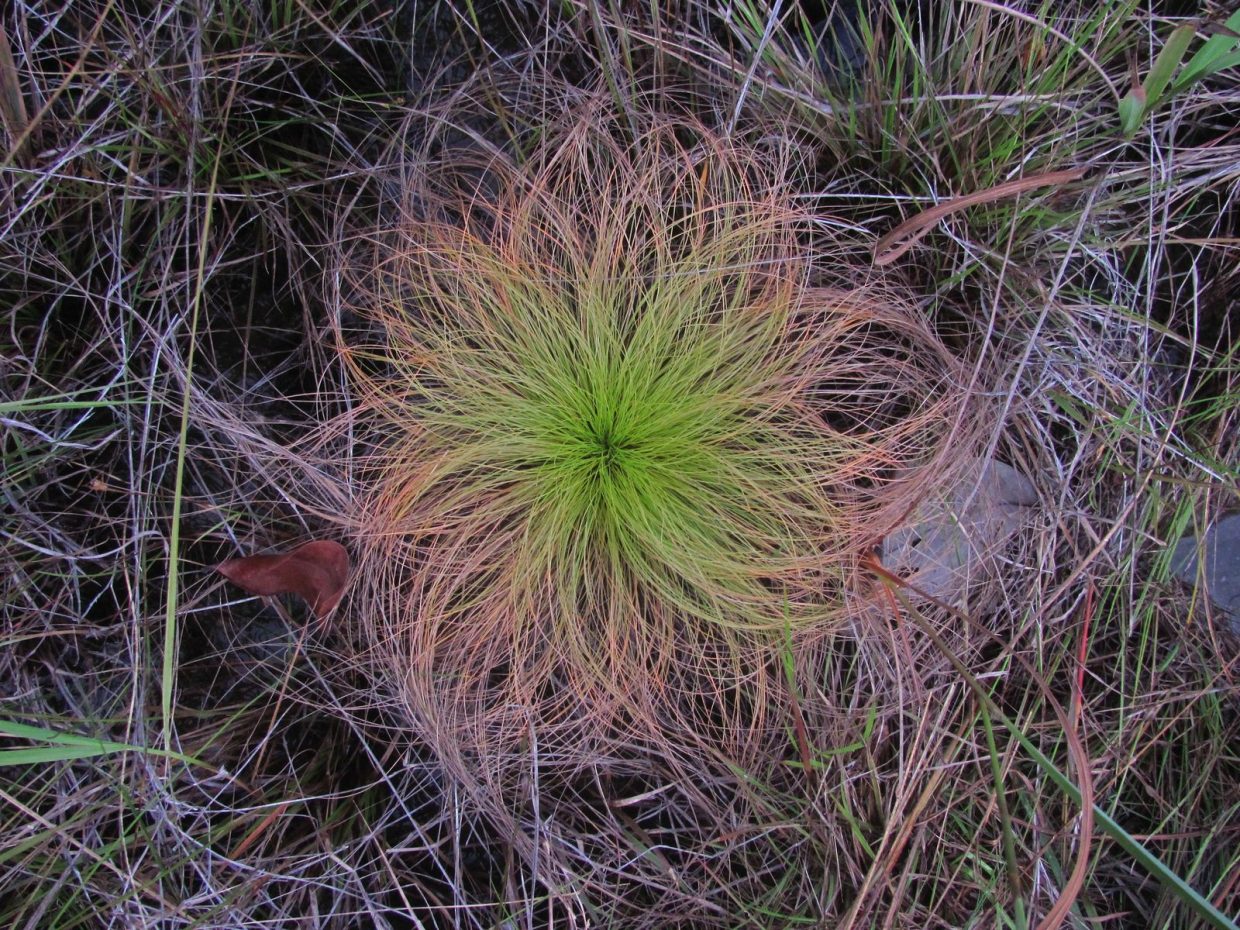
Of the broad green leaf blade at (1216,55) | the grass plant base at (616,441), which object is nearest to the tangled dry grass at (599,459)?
the grass plant base at (616,441)

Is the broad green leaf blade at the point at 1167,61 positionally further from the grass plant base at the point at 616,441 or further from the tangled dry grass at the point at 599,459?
the grass plant base at the point at 616,441

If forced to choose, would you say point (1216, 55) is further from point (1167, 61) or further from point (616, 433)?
point (616, 433)

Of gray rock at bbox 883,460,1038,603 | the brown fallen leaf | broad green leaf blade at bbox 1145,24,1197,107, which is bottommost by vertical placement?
the brown fallen leaf

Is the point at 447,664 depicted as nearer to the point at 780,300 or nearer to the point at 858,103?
the point at 780,300

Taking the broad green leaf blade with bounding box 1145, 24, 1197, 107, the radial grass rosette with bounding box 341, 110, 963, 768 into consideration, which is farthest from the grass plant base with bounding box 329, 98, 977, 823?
the broad green leaf blade with bounding box 1145, 24, 1197, 107

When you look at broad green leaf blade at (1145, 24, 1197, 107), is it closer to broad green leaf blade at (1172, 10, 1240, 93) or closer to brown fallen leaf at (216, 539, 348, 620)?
broad green leaf blade at (1172, 10, 1240, 93)

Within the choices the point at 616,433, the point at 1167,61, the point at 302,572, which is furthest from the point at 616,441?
the point at 1167,61
